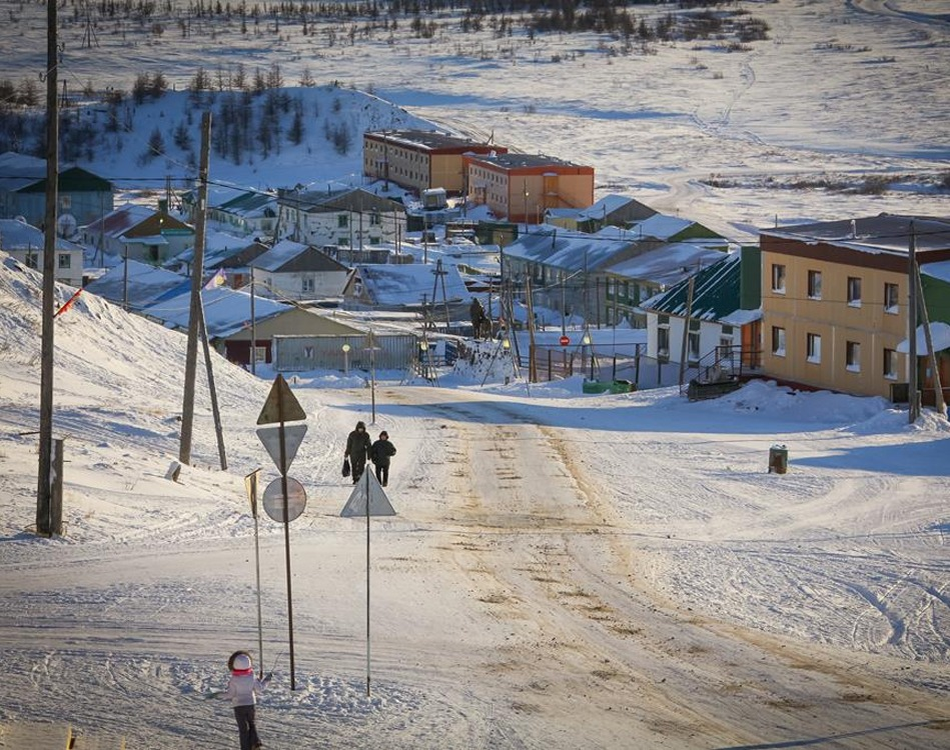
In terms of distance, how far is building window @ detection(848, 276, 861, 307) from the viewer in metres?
43.4

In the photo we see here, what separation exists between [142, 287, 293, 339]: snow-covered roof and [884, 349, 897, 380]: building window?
27127 mm

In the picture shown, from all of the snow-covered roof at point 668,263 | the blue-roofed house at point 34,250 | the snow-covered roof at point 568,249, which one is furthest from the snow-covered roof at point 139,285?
the snow-covered roof at point 668,263

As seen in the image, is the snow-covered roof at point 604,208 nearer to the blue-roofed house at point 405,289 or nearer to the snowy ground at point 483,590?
the blue-roofed house at point 405,289

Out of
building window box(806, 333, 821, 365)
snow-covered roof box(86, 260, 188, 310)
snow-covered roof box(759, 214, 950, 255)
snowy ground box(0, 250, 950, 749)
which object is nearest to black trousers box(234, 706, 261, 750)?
snowy ground box(0, 250, 950, 749)

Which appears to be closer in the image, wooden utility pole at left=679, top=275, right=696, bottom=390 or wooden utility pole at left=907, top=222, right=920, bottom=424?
wooden utility pole at left=907, top=222, right=920, bottom=424

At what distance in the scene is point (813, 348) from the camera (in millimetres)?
45500

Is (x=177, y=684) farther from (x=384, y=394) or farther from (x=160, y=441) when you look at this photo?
(x=384, y=394)

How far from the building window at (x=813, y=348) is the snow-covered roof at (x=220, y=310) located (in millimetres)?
24009

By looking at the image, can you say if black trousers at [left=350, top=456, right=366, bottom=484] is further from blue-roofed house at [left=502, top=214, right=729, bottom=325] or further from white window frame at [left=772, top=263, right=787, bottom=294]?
blue-roofed house at [left=502, top=214, right=729, bottom=325]

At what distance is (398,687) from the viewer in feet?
46.7

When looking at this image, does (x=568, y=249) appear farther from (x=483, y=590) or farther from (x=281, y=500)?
(x=281, y=500)

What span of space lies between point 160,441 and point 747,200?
97323 mm

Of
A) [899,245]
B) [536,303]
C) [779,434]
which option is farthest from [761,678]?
[536,303]

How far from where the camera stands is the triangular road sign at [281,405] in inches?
539
